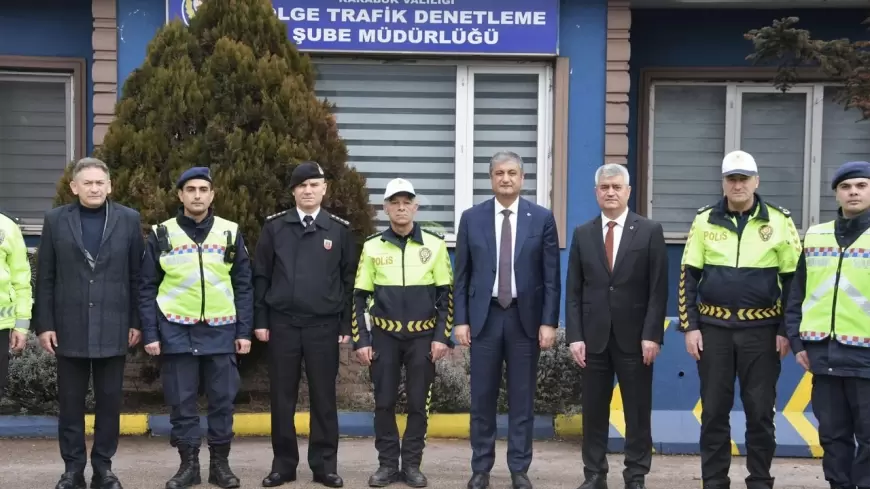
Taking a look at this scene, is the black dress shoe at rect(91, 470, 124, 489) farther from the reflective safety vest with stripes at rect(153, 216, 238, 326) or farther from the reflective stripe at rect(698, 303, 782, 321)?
the reflective stripe at rect(698, 303, 782, 321)

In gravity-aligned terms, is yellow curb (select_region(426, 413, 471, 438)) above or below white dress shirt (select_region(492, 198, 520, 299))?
below

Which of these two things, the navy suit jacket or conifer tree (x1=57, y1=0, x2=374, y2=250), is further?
conifer tree (x1=57, y1=0, x2=374, y2=250)

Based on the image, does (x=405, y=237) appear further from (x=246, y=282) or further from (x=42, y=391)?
(x=42, y=391)

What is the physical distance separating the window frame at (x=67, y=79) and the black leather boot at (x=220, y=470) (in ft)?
17.0

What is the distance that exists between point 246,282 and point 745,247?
307cm

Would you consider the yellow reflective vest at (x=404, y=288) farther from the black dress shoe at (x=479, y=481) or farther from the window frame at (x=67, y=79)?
the window frame at (x=67, y=79)

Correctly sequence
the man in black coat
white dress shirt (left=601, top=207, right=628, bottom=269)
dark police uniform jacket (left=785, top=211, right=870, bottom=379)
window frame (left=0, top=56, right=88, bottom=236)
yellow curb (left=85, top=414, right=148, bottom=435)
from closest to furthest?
dark police uniform jacket (left=785, top=211, right=870, bottom=379) < the man in black coat < white dress shirt (left=601, top=207, right=628, bottom=269) < yellow curb (left=85, top=414, right=148, bottom=435) < window frame (left=0, top=56, right=88, bottom=236)

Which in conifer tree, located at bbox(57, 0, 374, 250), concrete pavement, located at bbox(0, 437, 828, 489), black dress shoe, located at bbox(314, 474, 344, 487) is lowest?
concrete pavement, located at bbox(0, 437, 828, 489)

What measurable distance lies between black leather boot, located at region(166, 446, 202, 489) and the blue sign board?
15.9 feet

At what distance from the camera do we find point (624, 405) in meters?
6.31

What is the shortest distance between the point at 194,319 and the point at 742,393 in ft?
11.0

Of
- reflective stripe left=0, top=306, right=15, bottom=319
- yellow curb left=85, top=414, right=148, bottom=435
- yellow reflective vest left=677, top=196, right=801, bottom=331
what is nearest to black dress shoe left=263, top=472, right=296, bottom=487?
reflective stripe left=0, top=306, right=15, bottom=319

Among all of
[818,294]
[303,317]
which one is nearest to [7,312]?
[303,317]

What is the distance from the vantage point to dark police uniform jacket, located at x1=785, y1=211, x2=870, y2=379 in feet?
18.8
